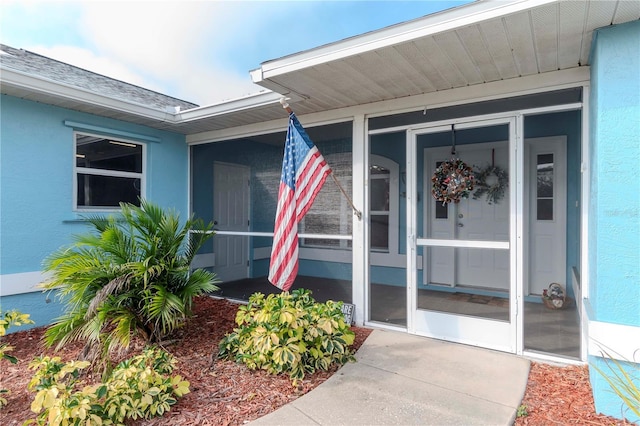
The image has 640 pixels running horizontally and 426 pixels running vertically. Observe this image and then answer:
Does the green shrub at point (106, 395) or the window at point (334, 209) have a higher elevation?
the window at point (334, 209)

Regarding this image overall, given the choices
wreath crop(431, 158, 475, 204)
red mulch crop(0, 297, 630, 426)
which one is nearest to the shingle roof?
red mulch crop(0, 297, 630, 426)

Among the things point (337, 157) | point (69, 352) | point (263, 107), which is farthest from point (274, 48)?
point (69, 352)

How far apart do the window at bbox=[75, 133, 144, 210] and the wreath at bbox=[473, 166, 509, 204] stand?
5.08 m

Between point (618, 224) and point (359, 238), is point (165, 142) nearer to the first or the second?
point (359, 238)

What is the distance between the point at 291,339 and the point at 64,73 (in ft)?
16.4

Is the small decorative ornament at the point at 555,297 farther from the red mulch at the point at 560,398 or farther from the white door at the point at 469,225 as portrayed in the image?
the red mulch at the point at 560,398

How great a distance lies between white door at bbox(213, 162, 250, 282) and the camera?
621 centimetres

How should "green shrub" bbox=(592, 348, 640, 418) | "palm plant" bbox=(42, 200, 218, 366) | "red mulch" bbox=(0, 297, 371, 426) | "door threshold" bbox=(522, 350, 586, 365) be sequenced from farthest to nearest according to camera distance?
"palm plant" bbox=(42, 200, 218, 366), "door threshold" bbox=(522, 350, 586, 365), "red mulch" bbox=(0, 297, 371, 426), "green shrub" bbox=(592, 348, 640, 418)

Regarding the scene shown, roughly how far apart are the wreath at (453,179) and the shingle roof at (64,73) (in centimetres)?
399

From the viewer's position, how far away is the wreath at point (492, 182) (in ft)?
15.0

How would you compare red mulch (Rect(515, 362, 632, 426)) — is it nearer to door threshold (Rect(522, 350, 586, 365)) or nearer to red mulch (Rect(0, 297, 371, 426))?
door threshold (Rect(522, 350, 586, 365))

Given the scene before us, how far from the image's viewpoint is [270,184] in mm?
5180

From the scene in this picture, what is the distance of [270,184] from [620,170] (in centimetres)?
401

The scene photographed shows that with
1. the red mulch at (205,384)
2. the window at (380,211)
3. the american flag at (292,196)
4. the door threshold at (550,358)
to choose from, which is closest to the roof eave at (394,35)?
the american flag at (292,196)
